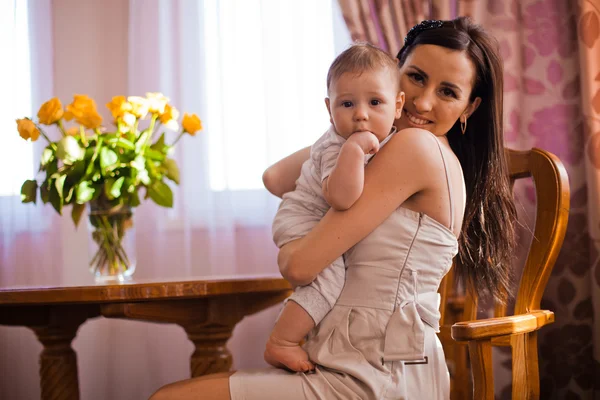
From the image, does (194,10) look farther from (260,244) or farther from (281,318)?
(281,318)

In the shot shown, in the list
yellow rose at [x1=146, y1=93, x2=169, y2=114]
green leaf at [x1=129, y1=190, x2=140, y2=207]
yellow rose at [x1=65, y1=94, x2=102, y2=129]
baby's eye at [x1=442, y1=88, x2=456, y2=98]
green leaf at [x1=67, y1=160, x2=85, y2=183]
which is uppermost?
yellow rose at [x1=146, y1=93, x2=169, y2=114]

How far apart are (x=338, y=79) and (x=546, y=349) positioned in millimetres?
1803

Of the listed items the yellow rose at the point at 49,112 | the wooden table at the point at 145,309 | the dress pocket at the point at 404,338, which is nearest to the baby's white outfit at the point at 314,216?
the dress pocket at the point at 404,338

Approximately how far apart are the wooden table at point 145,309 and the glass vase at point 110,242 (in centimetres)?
12

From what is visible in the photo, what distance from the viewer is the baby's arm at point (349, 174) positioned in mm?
1215

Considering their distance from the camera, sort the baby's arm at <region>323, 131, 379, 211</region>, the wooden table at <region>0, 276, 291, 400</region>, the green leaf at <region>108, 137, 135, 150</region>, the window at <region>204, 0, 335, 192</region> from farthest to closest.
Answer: the window at <region>204, 0, 335, 192</region> < the green leaf at <region>108, 137, 135, 150</region> < the wooden table at <region>0, 276, 291, 400</region> < the baby's arm at <region>323, 131, 379, 211</region>

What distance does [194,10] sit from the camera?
299 cm

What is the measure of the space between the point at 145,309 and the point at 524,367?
0.93 m

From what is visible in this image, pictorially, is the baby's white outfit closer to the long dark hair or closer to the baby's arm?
the baby's arm

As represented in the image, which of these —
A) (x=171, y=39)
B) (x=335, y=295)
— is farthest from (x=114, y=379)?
(x=335, y=295)

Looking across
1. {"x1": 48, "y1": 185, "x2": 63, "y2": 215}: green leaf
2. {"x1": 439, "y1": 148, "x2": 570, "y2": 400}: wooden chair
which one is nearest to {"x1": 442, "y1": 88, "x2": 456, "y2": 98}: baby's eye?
{"x1": 439, "y1": 148, "x2": 570, "y2": 400}: wooden chair

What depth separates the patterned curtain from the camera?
2555 mm

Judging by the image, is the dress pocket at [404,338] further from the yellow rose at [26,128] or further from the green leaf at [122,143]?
the yellow rose at [26,128]

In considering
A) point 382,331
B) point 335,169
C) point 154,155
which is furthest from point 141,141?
point 382,331
